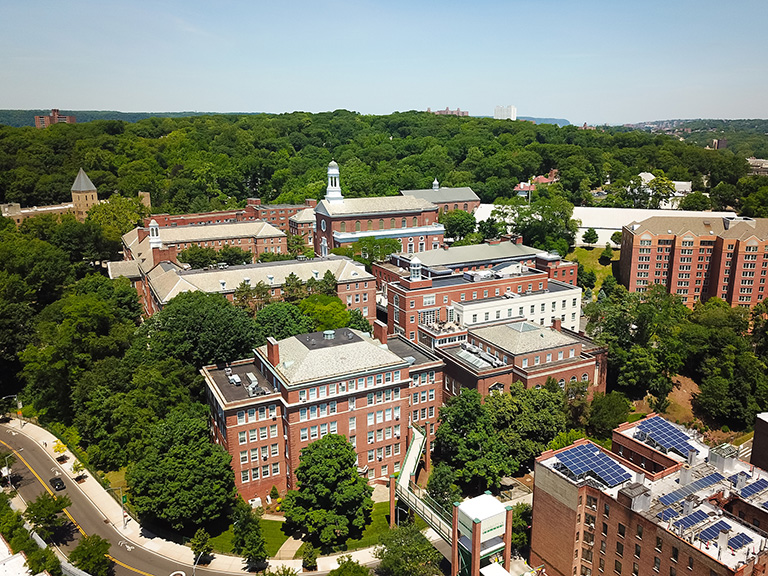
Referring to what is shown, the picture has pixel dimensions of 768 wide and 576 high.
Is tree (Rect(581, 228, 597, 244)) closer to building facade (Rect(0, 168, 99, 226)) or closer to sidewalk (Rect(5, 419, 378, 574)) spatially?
sidewalk (Rect(5, 419, 378, 574))

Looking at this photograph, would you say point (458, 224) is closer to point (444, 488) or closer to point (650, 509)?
point (444, 488)

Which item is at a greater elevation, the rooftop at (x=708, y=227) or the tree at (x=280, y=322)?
the rooftop at (x=708, y=227)

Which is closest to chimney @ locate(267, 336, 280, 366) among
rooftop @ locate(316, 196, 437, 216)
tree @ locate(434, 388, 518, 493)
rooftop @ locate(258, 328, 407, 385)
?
rooftop @ locate(258, 328, 407, 385)

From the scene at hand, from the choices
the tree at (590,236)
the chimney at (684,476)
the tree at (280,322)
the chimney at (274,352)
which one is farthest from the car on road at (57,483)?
the tree at (590,236)

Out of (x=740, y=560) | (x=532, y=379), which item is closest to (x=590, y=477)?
(x=740, y=560)

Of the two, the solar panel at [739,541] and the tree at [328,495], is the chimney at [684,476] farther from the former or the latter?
the tree at [328,495]
